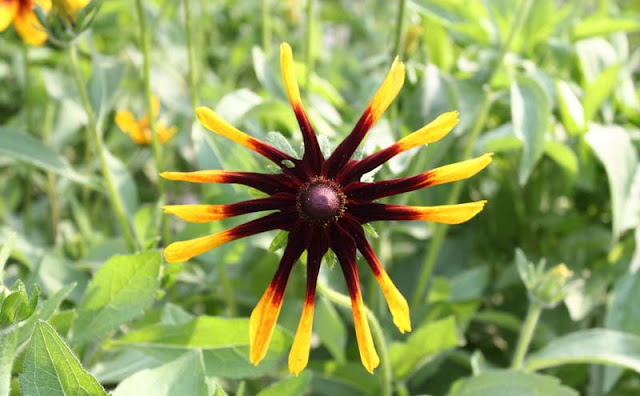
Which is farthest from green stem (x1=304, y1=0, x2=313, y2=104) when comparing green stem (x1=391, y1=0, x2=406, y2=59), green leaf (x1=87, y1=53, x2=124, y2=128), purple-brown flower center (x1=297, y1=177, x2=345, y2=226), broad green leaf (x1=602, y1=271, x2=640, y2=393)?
broad green leaf (x1=602, y1=271, x2=640, y2=393)

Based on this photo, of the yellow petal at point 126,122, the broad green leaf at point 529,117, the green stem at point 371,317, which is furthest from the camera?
the yellow petal at point 126,122

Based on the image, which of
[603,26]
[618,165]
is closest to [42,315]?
[618,165]

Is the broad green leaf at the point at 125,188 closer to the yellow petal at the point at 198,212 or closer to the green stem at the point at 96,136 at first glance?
the green stem at the point at 96,136

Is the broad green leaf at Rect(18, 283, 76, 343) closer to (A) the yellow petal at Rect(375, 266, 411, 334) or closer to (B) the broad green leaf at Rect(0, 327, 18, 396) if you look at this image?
(B) the broad green leaf at Rect(0, 327, 18, 396)

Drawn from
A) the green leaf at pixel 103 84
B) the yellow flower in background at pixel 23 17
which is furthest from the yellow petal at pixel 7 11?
the green leaf at pixel 103 84

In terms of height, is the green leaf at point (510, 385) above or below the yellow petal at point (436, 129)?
below

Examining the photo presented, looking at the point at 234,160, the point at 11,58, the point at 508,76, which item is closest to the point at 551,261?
the point at 508,76
